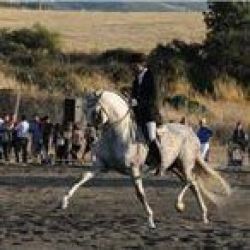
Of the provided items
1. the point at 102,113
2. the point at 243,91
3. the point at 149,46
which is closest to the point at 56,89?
the point at 243,91

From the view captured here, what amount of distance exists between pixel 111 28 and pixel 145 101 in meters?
71.2

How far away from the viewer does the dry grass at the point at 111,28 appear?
73150 millimetres

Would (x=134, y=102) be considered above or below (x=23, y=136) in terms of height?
above

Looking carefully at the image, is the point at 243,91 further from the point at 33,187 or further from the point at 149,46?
the point at 33,187

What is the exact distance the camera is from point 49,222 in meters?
15.0

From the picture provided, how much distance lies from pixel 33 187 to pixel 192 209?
554 centimetres

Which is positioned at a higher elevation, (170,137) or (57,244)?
(170,137)

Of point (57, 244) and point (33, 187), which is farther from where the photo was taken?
point (33, 187)

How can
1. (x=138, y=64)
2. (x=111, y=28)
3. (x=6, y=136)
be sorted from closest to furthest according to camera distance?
(x=138, y=64), (x=6, y=136), (x=111, y=28)

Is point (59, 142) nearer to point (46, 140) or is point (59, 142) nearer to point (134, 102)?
point (46, 140)

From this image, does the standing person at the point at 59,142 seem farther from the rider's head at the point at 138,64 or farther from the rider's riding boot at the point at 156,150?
the rider's head at the point at 138,64

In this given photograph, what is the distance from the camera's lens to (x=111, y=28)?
8631cm

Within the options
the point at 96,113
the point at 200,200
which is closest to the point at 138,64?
the point at 96,113

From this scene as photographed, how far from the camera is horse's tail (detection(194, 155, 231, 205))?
1678cm
